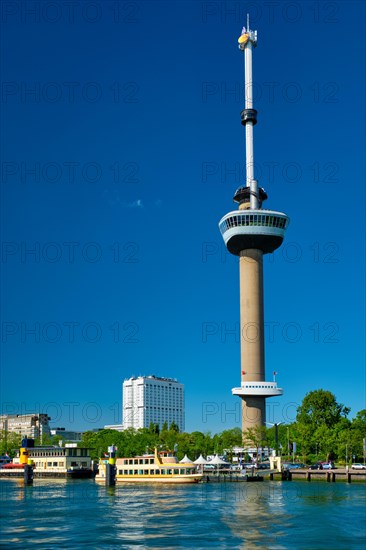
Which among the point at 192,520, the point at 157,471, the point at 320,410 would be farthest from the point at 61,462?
the point at 192,520

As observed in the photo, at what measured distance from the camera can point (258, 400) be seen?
188 m

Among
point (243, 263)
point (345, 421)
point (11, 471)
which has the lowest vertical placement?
point (11, 471)

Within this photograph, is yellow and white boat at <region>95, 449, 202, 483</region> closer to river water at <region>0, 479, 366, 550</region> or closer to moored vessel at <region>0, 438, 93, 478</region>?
river water at <region>0, 479, 366, 550</region>

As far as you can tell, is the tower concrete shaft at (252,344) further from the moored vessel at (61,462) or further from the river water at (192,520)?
the river water at (192,520)

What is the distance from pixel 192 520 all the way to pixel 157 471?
59144 millimetres

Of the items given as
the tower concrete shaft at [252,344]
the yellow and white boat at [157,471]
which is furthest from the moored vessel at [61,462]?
the tower concrete shaft at [252,344]

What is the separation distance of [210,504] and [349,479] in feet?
129

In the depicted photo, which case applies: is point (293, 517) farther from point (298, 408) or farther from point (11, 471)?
point (11, 471)

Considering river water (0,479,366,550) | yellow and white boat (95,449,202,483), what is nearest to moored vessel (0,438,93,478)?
yellow and white boat (95,449,202,483)

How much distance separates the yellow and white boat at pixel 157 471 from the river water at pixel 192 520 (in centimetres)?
2135

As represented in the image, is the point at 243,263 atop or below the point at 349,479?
atop

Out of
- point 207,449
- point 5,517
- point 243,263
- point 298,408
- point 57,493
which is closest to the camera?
point 5,517

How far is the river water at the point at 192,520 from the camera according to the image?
1989 inches

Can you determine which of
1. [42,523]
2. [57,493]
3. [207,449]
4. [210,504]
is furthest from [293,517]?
[207,449]
